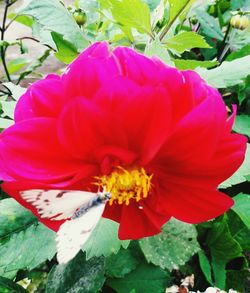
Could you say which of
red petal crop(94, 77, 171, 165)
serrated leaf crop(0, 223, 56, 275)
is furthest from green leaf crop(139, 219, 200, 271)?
red petal crop(94, 77, 171, 165)

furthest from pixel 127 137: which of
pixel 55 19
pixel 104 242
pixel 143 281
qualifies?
pixel 143 281

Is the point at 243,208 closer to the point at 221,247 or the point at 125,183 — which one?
the point at 221,247

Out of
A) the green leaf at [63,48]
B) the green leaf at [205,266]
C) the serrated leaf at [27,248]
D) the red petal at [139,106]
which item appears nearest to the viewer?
the red petal at [139,106]

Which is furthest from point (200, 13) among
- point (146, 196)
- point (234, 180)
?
point (146, 196)

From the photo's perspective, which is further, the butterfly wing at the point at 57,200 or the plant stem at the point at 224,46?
the plant stem at the point at 224,46

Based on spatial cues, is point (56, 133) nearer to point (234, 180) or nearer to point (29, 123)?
point (29, 123)

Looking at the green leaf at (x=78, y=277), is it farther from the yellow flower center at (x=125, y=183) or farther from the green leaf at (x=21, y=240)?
the yellow flower center at (x=125, y=183)

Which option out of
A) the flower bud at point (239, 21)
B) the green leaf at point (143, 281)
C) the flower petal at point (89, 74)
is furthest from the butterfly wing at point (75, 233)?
the flower bud at point (239, 21)

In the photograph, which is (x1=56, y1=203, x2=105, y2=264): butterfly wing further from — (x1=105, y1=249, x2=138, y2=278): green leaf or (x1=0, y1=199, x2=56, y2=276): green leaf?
(x1=105, y1=249, x2=138, y2=278): green leaf
